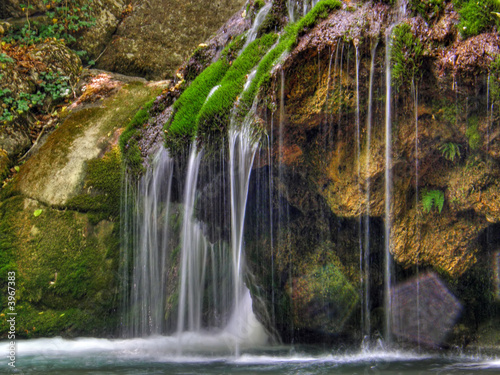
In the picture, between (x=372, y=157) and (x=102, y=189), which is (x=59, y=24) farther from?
(x=372, y=157)

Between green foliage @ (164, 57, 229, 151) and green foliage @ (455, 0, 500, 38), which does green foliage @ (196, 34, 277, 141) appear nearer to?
green foliage @ (164, 57, 229, 151)

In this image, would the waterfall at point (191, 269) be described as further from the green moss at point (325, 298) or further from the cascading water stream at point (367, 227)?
the cascading water stream at point (367, 227)

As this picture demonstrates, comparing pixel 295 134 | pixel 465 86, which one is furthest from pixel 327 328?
pixel 465 86

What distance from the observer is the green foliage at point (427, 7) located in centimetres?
450

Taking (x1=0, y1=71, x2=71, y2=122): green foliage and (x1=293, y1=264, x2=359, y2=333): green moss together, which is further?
(x1=0, y1=71, x2=71, y2=122): green foliage

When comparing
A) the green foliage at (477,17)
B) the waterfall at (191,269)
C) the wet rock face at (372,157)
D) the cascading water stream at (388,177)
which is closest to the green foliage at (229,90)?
the wet rock face at (372,157)

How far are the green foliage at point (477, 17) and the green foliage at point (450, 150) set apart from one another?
44.6 inches

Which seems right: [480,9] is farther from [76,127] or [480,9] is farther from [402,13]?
[76,127]

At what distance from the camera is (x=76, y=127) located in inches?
294

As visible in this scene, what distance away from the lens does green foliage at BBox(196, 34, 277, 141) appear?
525 cm

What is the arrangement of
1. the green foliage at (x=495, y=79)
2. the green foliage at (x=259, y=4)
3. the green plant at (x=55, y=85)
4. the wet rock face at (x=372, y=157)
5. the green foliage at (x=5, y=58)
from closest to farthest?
the green foliage at (x=495, y=79)
the wet rock face at (x=372, y=157)
the green foliage at (x=259, y=4)
the green foliage at (x=5, y=58)
the green plant at (x=55, y=85)

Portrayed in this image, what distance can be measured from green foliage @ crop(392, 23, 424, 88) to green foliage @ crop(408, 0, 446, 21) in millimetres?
201

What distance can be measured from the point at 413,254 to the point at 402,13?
2.68 m

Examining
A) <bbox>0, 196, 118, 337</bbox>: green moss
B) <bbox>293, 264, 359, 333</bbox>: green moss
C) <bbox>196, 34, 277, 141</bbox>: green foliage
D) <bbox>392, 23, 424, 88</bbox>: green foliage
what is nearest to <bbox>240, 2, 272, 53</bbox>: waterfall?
<bbox>196, 34, 277, 141</bbox>: green foliage
